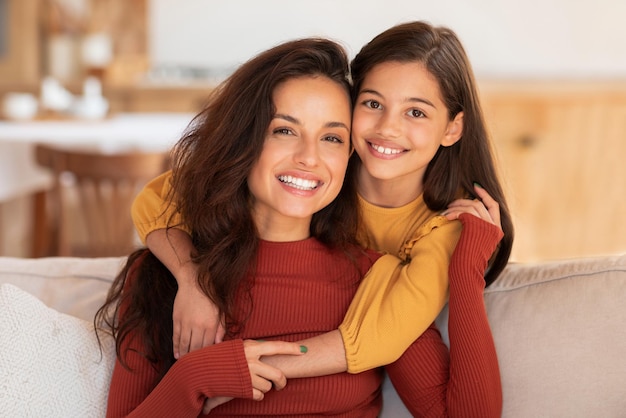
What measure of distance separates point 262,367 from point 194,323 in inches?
6.0

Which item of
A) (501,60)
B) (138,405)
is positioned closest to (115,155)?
(138,405)

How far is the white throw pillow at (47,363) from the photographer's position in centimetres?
125

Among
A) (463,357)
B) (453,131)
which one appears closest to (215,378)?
(463,357)

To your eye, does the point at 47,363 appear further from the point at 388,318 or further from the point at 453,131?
the point at 453,131

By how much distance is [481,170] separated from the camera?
1.50m

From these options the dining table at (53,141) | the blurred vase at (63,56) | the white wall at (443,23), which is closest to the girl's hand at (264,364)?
the dining table at (53,141)

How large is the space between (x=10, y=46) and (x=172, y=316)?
12.0 ft

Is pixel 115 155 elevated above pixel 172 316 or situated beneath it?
situated beneath

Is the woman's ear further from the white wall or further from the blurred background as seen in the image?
the white wall

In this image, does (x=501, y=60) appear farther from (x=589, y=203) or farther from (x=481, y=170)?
(x=481, y=170)

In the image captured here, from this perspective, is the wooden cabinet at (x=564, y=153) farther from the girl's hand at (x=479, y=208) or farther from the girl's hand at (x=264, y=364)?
the girl's hand at (x=264, y=364)

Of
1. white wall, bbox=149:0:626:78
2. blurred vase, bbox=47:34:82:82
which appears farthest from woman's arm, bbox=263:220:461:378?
blurred vase, bbox=47:34:82:82

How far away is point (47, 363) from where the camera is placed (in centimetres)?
129

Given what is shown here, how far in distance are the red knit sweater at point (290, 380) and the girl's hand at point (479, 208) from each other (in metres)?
0.17
